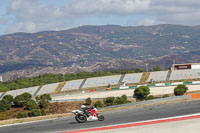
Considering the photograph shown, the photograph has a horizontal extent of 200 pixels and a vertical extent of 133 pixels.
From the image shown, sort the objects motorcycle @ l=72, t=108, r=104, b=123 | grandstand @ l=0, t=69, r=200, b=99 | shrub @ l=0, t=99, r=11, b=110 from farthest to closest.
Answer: grandstand @ l=0, t=69, r=200, b=99 < shrub @ l=0, t=99, r=11, b=110 < motorcycle @ l=72, t=108, r=104, b=123

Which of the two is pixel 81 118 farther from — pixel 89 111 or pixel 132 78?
pixel 132 78

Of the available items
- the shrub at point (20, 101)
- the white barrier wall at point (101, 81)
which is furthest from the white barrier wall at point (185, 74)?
the shrub at point (20, 101)

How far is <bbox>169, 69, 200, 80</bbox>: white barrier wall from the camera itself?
417 ft

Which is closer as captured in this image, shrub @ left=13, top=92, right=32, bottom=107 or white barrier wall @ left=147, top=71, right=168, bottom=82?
shrub @ left=13, top=92, right=32, bottom=107

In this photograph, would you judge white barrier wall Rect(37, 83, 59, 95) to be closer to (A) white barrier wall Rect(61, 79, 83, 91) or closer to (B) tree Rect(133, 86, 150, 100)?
(A) white barrier wall Rect(61, 79, 83, 91)

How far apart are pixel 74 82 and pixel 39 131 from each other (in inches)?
4560

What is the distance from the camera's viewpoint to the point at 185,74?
130m

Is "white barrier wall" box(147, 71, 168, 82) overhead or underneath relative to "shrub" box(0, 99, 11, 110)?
overhead

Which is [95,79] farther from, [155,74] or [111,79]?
[155,74]

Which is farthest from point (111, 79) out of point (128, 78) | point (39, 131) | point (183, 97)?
point (39, 131)

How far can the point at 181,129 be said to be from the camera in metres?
23.9

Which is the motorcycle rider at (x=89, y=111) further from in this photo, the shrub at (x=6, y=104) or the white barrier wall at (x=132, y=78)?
the white barrier wall at (x=132, y=78)

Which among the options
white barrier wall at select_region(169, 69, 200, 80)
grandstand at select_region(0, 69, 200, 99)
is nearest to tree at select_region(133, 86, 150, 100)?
grandstand at select_region(0, 69, 200, 99)

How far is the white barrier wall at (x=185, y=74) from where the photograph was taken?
127125mm
